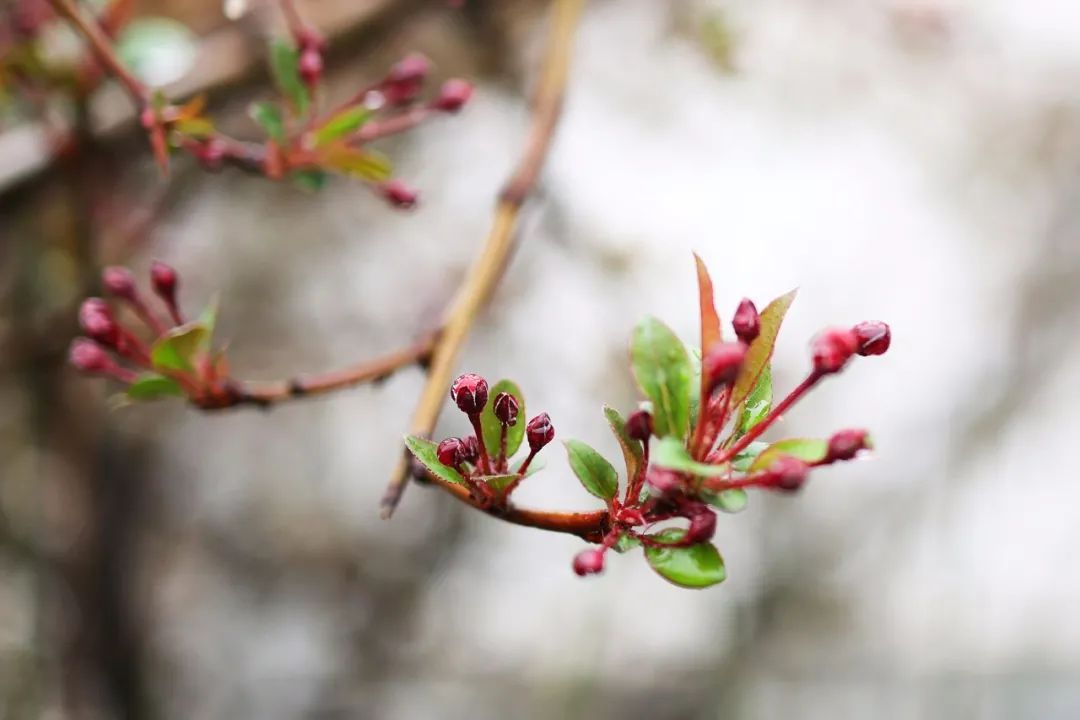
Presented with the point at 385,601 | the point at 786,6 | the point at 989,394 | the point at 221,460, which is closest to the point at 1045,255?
the point at 989,394

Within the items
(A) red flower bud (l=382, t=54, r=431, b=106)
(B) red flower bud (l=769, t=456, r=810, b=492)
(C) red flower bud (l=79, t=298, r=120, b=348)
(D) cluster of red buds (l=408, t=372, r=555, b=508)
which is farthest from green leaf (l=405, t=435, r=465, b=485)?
(A) red flower bud (l=382, t=54, r=431, b=106)

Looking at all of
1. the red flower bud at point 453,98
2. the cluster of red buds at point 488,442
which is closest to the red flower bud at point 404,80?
the red flower bud at point 453,98

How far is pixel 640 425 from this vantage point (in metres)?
0.28

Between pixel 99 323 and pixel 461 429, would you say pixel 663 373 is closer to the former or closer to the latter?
pixel 99 323

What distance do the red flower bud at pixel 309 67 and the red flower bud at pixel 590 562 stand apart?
354mm

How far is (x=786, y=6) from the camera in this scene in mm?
1599

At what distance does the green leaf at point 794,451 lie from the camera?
269 millimetres

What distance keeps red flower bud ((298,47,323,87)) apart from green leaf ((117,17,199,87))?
0.32 metres

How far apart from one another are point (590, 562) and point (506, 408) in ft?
0.20

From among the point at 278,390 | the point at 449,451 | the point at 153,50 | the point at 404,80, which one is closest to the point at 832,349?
the point at 449,451

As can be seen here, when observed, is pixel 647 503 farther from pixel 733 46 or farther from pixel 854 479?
pixel 854 479

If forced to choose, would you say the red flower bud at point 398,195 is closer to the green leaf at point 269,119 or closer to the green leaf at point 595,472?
the green leaf at point 269,119

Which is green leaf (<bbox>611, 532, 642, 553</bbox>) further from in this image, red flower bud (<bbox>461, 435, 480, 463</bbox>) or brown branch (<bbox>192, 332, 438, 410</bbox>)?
brown branch (<bbox>192, 332, 438, 410</bbox>)

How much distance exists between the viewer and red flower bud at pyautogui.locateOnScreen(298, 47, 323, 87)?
52 centimetres
